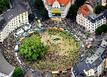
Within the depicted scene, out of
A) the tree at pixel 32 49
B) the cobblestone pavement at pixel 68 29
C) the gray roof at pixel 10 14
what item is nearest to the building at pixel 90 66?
the cobblestone pavement at pixel 68 29

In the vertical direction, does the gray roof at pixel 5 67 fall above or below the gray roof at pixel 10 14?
below

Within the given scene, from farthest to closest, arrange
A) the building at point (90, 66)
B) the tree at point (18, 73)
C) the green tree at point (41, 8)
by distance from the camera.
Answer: the green tree at point (41, 8)
the tree at point (18, 73)
the building at point (90, 66)

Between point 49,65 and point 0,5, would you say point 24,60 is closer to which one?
point 49,65

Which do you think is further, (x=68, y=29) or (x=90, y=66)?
(x=68, y=29)

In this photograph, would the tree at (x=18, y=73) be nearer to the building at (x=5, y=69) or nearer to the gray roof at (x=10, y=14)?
the building at (x=5, y=69)

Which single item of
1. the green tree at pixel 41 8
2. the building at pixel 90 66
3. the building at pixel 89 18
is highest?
the green tree at pixel 41 8

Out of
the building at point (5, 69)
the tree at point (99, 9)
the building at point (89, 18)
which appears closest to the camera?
the building at point (5, 69)

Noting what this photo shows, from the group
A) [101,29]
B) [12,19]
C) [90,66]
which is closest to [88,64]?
[90,66]

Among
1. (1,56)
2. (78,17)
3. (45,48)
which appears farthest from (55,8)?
(1,56)

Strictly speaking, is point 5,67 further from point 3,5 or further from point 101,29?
point 101,29
